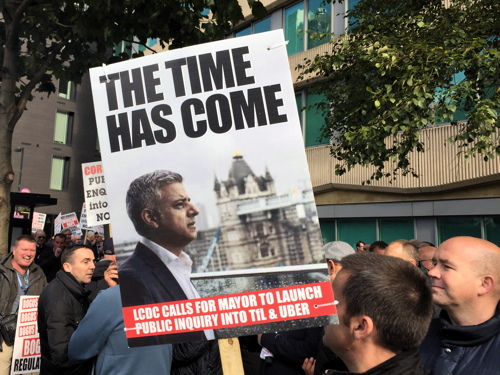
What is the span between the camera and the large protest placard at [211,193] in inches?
102

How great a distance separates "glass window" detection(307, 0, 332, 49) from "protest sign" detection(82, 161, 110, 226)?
49.6 ft

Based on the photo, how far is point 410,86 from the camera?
30.2 feet

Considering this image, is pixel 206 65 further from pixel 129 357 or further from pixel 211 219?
pixel 129 357

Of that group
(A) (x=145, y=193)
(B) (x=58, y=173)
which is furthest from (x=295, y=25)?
(A) (x=145, y=193)

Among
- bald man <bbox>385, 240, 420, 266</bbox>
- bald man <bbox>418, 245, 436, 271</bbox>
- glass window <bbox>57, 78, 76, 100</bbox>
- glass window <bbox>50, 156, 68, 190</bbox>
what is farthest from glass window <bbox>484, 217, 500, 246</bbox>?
glass window <bbox>50, 156, 68, 190</bbox>

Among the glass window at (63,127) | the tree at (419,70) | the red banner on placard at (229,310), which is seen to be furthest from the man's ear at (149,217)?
the glass window at (63,127)

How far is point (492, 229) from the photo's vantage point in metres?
16.6

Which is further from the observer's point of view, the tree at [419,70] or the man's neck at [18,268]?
the tree at [419,70]

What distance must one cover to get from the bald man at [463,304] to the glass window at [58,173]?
35.9m

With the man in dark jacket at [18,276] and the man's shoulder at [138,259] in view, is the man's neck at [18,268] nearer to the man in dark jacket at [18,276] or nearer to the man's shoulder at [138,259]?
the man in dark jacket at [18,276]

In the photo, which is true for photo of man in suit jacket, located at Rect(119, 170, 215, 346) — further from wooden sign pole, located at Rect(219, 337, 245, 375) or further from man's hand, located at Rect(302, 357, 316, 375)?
man's hand, located at Rect(302, 357, 316, 375)

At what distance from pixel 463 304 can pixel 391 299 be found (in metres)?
0.86

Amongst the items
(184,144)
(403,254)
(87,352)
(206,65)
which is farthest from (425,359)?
(403,254)

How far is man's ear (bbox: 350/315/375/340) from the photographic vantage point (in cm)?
206
